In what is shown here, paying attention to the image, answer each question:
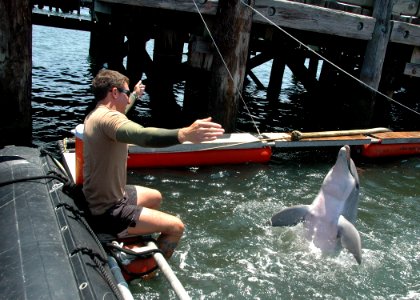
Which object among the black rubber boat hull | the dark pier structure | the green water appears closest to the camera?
the black rubber boat hull

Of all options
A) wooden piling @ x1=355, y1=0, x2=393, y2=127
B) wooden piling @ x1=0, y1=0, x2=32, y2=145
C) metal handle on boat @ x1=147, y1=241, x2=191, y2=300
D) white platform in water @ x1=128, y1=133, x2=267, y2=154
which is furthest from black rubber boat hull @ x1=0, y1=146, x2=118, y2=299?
wooden piling @ x1=355, y1=0, x2=393, y2=127

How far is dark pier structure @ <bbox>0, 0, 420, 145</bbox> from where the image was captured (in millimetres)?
7461

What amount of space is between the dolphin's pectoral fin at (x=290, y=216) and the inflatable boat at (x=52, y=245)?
1.53 meters

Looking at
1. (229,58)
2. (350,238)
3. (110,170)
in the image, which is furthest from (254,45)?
(110,170)

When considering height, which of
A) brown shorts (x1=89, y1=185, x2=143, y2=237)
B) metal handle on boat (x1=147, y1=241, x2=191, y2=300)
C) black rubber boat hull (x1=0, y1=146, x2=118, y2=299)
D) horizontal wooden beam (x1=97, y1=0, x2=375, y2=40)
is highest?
horizontal wooden beam (x1=97, y1=0, x2=375, y2=40)

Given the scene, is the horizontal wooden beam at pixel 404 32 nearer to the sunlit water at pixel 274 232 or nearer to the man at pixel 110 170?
the sunlit water at pixel 274 232

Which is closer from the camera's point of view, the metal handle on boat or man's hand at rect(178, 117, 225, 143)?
man's hand at rect(178, 117, 225, 143)

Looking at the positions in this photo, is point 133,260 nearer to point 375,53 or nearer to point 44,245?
point 44,245

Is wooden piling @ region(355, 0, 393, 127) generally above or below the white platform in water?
above

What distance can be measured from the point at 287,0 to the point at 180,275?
19.8 ft

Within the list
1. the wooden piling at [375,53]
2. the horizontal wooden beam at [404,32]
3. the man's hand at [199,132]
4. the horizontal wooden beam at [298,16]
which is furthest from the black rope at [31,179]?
Result: the horizontal wooden beam at [404,32]

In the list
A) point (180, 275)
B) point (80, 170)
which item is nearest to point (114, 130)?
point (80, 170)

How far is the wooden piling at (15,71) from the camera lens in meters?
6.15

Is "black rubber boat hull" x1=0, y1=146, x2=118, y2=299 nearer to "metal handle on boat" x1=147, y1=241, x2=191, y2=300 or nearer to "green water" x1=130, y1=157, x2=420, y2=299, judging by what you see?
"metal handle on boat" x1=147, y1=241, x2=191, y2=300
